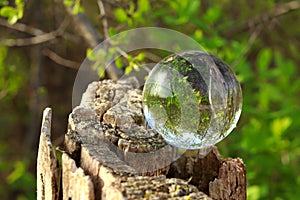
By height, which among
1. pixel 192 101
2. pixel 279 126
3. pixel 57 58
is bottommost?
pixel 192 101

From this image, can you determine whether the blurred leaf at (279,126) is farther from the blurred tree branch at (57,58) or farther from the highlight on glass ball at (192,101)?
the blurred tree branch at (57,58)

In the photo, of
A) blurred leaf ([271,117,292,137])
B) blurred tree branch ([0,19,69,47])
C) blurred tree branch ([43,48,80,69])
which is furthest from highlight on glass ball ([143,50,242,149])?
blurred tree branch ([43,48,80,69])

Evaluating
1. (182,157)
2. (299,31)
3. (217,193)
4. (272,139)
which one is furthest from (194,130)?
(299,31)

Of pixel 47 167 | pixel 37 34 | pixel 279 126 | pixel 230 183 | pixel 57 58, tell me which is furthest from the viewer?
pixel 57 58

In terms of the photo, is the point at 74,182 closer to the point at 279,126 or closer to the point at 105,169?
the point at 105,169

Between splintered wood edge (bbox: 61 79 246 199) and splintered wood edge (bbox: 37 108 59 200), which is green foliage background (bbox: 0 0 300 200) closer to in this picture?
splintered wood edge (bbox: 61 79 246 199)

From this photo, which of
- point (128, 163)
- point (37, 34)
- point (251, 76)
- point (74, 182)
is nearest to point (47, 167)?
point (74, 182)
